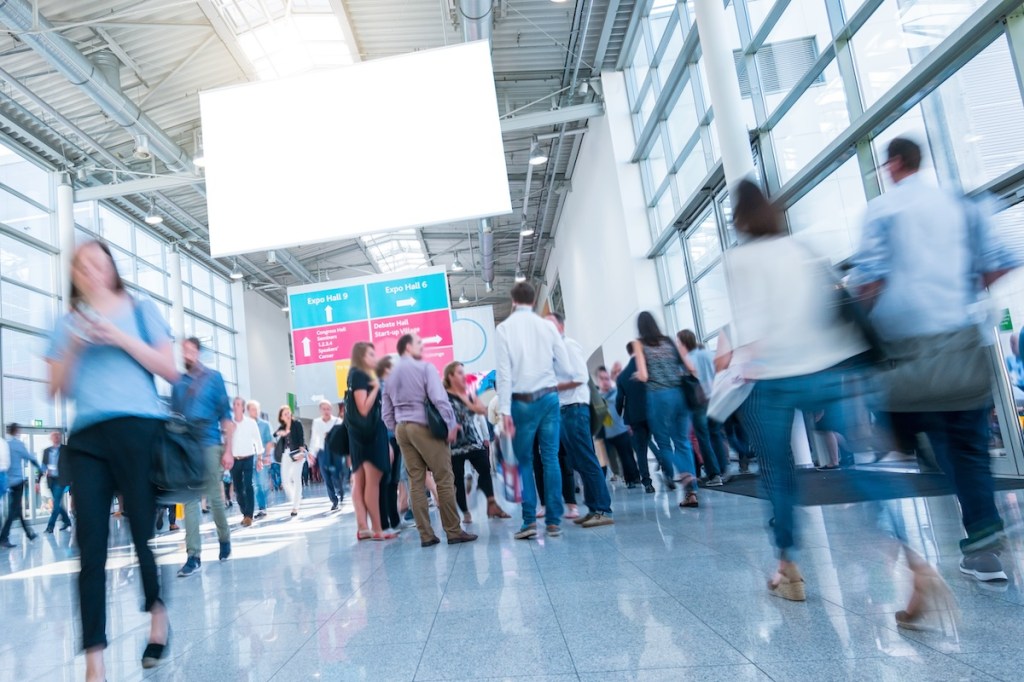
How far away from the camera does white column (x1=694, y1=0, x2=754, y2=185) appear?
23.8 ft

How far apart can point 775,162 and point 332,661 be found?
715cm

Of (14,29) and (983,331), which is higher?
(14,29)

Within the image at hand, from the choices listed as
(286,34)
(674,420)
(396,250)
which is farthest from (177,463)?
(396,250)

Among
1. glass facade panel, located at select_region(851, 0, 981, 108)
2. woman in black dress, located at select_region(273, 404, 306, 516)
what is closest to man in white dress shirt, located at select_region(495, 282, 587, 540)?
glass facade panel, located at select_region(851, 0, 981, 108)

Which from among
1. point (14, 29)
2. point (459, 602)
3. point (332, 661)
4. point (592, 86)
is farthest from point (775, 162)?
point (14, 29)

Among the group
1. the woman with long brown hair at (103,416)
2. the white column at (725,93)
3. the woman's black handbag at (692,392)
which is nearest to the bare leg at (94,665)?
the woman with long brown hair at (103,416)

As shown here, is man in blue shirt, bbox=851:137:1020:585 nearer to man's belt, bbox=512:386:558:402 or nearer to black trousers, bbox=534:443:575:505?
man's belt, bbox=512:386:558:402

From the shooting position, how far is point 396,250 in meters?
22.4

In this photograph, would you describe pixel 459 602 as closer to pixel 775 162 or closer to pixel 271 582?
pixel 271 582

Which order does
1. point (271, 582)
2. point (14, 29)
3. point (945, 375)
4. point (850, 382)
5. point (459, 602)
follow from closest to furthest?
point (945, 375) < point (850, 382) < point (459, 602) < point (271, 582) < point (14, 29)

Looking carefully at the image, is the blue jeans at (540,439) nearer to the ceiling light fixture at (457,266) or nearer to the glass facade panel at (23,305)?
Answer: the glass facade panel at (23,305)

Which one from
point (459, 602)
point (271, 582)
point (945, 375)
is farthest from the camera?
point (271, 582)

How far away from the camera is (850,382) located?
2273 millimetres

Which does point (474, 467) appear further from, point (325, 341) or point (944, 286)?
point (325, 341)
